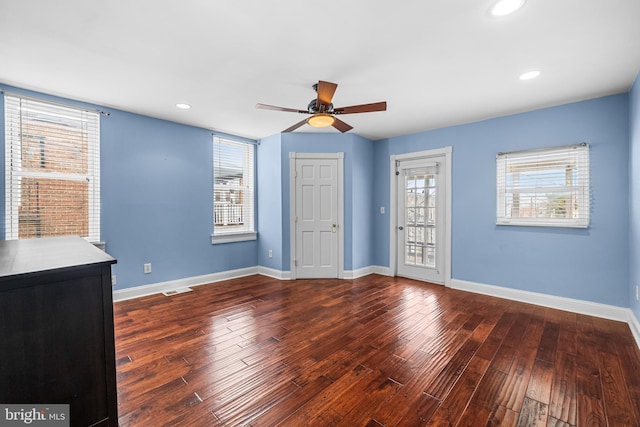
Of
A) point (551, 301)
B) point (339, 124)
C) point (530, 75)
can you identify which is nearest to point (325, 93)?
point (339, 124)

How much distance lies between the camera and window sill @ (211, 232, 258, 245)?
4629 mm

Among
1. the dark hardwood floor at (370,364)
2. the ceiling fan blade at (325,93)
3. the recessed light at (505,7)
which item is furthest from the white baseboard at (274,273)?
the recessed light at (505,7)

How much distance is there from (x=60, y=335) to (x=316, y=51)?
2.40m

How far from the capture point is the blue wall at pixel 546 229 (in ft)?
10.3

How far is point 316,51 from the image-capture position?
2.31 metres

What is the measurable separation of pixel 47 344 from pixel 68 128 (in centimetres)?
321

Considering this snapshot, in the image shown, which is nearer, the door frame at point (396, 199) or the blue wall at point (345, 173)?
the door frame at point (396, 199)

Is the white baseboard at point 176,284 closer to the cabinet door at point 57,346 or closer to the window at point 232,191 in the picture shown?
the window at point 232,191

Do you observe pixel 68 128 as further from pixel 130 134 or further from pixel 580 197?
pixel 580 197

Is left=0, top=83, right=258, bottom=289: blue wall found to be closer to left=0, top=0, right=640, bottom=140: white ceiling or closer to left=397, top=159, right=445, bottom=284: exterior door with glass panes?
left=0, top=0, right=640, bottom=140: white ceiling

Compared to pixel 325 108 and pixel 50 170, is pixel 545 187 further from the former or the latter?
pixel 50 170

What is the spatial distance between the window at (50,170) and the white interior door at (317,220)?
2761 millimetres

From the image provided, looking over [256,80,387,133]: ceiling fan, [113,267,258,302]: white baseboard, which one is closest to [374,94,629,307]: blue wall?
[256,80,387,133]: ceiling fan

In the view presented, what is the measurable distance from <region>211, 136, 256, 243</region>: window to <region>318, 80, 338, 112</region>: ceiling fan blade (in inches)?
99.6
